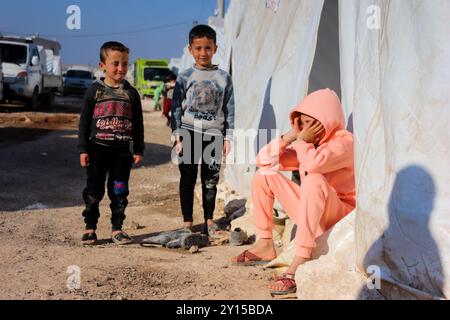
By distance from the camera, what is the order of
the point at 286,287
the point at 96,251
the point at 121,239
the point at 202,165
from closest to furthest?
the point at 286,287 → the point at 96,251 → the point at 121,239 → the point at 202,165

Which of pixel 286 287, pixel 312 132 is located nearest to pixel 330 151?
pixel 312 132

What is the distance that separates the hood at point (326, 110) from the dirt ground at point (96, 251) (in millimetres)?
930

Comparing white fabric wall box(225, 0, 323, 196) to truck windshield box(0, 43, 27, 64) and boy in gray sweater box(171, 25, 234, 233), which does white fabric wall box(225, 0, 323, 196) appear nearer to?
boy in gray sweater box(171, 25, 234, 233)

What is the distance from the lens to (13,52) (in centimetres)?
1672

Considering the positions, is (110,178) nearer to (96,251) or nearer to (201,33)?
(96,251)

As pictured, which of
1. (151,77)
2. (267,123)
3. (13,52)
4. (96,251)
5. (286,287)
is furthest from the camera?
(151,77)

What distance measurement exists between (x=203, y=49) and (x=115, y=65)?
2.14 feet

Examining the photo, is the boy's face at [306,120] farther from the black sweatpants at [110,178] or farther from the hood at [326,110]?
the black sweatpants at [110,178]

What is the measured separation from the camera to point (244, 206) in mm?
5082

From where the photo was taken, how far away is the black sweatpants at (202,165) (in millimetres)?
4246

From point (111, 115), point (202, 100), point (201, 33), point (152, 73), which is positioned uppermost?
point (152, 73)
